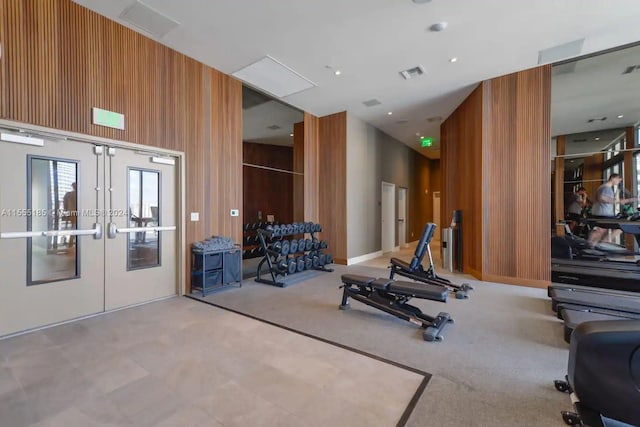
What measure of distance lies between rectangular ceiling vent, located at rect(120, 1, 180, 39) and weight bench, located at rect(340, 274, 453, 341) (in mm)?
4041

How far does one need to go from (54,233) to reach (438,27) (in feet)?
17.2

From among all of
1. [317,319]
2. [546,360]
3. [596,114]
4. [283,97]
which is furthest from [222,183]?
[596,114]

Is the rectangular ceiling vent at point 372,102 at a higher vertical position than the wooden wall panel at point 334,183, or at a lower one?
higher

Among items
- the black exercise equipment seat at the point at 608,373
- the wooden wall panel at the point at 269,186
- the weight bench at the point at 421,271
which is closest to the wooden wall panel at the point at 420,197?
the wooden wall panel at the point at 269,186

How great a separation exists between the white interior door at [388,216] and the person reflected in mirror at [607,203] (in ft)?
15.2

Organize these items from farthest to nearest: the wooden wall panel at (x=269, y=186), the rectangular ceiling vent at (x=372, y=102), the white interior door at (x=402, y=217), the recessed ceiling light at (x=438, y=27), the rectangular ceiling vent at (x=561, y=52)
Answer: the white interior door at (x=402, y=217), the wooden wall panel at (x=269, y=186), the rectangular ceiling vent at (x=372, y=102), the rectangular ceiling vent at (x=561, y=52), the recessed ceiling light at (x=438, y=27)

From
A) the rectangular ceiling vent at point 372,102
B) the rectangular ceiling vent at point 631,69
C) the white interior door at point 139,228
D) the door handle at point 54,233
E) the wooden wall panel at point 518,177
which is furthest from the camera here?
the rectangular ceiling vent at point 372,102

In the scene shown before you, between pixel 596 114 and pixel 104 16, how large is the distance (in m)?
7.91

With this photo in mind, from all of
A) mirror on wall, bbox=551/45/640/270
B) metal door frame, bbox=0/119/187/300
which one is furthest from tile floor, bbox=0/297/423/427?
mirror on wall, bbox=551/45/640/270

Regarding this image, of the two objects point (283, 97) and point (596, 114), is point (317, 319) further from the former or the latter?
point (596, 114)

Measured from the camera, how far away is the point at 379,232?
8.32m

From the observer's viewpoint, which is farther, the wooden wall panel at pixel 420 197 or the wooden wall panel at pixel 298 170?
the wooden wall panel at pixel 420 197

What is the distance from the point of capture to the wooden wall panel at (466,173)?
5.32 meters

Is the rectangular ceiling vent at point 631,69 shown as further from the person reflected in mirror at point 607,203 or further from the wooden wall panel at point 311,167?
the wooden wall panel at point 311,167
